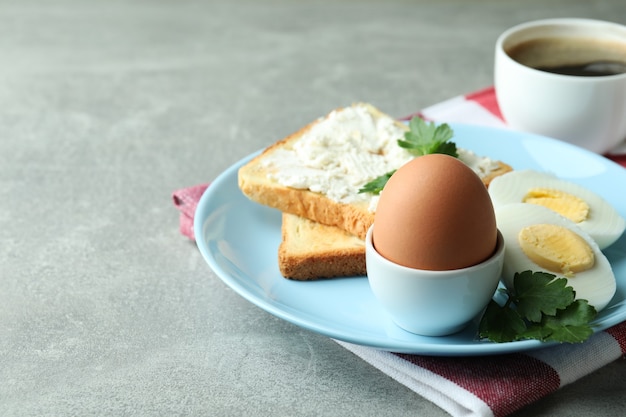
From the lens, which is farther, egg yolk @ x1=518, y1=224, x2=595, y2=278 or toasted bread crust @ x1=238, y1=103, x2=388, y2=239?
toasted bread crust @ x1=238, y1=103, x2=388, y2=239

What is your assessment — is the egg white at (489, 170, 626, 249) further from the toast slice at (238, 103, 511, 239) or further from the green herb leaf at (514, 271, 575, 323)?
the green herb leaf at (514, 271, 575, 323)

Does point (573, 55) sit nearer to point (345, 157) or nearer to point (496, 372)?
point (345, 157)

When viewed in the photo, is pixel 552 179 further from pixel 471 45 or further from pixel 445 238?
pixel 471 45

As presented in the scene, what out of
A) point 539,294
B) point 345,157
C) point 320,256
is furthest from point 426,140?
point 539,294

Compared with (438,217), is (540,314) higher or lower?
lower

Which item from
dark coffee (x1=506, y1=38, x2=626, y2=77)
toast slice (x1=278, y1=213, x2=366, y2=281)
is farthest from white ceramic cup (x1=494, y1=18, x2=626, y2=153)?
toast slice (x1=278, y1=213, x2=366, y2=281)

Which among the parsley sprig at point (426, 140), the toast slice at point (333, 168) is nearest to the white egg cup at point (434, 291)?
the toast slice at point (333, 168)

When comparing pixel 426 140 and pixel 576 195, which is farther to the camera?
pixel 426 140
